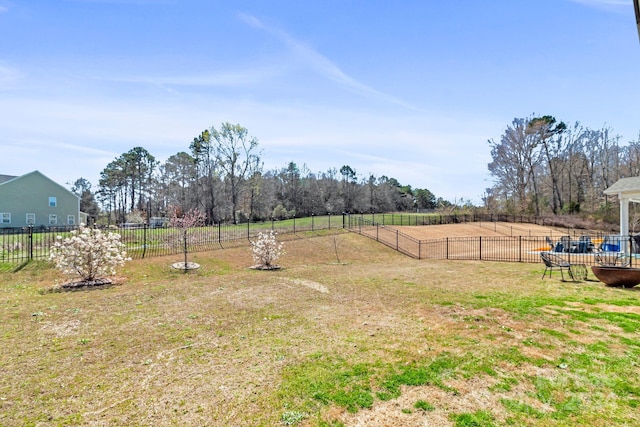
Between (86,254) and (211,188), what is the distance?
3108cm

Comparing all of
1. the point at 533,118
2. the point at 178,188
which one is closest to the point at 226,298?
the point at 178,188

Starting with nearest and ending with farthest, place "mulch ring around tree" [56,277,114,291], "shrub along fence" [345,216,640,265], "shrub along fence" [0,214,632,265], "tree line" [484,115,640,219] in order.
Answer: "mulch ring around tree" [56,277,114,291] < "shrub along fence" [0,214,632,265] < "shrub along fence" [345,216,640,265] < "tree line" [484,115,640,219]

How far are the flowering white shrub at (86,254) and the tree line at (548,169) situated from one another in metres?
45.3

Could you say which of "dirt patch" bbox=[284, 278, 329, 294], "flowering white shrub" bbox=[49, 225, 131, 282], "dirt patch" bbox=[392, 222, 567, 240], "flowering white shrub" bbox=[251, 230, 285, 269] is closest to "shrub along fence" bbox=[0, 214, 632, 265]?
A: "dirt patch" bbox=[392, 222, 567, 240]

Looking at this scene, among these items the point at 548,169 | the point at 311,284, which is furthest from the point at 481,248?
the point at 548,169

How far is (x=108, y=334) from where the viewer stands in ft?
17.9

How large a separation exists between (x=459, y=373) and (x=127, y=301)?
7329mm

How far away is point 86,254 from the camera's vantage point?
1003cm

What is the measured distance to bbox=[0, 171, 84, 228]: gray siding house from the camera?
94.5ft

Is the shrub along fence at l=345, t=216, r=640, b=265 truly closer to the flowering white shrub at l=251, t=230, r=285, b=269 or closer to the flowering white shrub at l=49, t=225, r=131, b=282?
the flowering white shrub at l=251, t=230, r=285, b=269

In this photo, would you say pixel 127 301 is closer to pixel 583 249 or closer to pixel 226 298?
pixel 226 298

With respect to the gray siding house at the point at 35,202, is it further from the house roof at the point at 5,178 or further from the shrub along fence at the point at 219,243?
the shrub along fence at the point at 219,243

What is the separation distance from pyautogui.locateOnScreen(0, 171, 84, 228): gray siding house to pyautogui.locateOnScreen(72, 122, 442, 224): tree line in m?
6.47

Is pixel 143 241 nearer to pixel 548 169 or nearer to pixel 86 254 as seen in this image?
pixel 86 254
